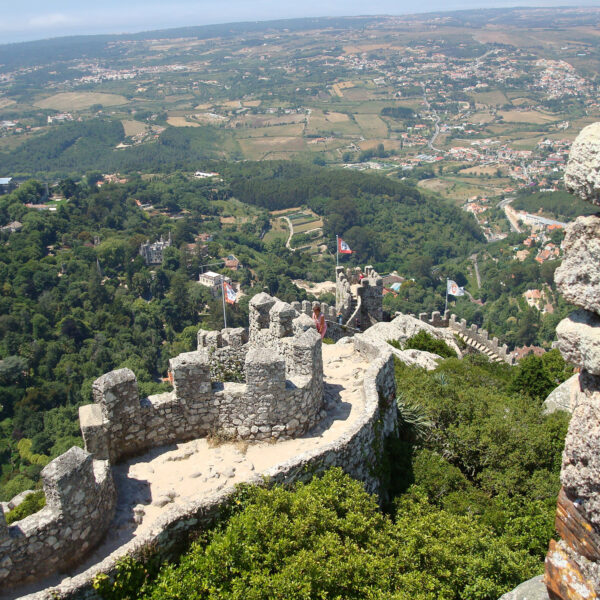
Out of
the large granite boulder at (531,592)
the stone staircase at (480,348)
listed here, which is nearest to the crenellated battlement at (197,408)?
the large granite boulder at (531,592)

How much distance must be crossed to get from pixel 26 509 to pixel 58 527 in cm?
500

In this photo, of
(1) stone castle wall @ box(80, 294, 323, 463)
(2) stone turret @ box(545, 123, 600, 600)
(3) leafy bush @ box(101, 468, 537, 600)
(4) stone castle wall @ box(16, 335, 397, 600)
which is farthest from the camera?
(1) stone castle wall @ box(80, 294, 323, 463)

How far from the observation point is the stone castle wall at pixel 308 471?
6.37 meters

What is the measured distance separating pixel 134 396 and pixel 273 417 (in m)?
2.32

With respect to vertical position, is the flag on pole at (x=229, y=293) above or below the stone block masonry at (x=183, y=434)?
below

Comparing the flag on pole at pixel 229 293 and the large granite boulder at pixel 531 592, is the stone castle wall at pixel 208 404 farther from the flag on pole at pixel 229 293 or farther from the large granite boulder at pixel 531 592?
the flag on pole at pixel 229 293

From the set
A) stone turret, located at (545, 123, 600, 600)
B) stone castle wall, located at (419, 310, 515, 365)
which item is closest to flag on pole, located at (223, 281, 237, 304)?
stone castle wall, located at (419, 310, 515, 365)

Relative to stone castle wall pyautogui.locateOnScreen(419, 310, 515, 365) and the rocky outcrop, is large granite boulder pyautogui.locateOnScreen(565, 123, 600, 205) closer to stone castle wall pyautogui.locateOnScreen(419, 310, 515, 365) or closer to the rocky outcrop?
the rocky outcrop

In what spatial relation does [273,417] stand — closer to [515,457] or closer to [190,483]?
[190,483]

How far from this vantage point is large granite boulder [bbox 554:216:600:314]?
15.2 ft

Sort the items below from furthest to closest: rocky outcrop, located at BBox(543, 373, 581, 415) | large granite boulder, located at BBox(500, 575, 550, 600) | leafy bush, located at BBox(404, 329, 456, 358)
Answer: leafy bush, located at BBox(404, 329, 456, 358), rocky outcrop, located at BBox(543, 373, 581, 415), large granite boulder, located at BBox(500, 575, 550, 600)

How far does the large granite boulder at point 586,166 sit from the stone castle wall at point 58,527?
6.38 m

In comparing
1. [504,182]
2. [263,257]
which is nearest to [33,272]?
[263,257]

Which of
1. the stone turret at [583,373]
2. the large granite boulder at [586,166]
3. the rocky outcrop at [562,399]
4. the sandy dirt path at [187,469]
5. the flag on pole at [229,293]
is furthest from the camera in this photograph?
the flag on pole at [229,293]
